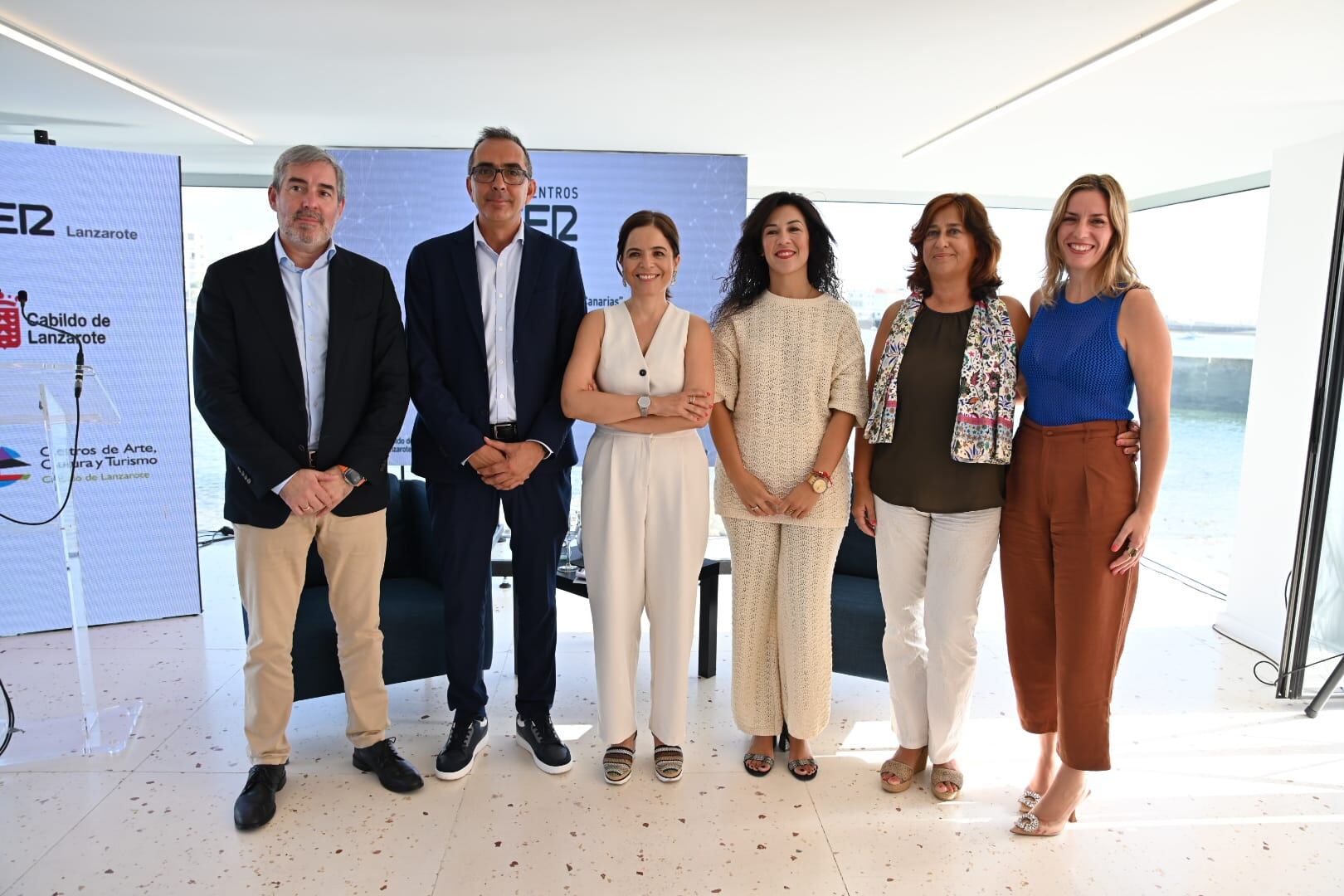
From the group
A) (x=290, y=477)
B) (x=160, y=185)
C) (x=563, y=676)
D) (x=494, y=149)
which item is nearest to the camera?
(x=290, y=477)

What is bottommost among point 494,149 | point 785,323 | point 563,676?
point 563,676

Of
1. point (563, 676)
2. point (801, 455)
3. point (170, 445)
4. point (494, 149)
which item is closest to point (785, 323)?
point (801, 455)

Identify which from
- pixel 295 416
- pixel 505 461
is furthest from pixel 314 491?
pixel 505 461

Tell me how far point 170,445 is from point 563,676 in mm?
2496

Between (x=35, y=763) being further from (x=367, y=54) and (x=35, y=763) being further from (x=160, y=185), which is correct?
(x=367, y=54)

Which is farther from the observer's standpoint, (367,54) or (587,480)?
(367,54)

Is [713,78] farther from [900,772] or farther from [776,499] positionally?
[900,772]

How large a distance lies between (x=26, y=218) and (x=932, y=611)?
14.7 ft

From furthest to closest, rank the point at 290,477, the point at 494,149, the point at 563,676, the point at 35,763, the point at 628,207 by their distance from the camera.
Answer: the point at 628,207 < the point at 563,676 < the point at 35,763 < the point at 494,149 < the point at 290,477

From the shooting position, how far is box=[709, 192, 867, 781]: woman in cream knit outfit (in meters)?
2.65

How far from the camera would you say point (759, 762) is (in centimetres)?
284

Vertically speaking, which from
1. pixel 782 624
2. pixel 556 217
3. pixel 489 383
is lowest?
pixel 782 624

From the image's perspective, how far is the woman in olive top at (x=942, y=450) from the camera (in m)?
2.48

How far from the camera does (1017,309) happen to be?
8.47 ft
